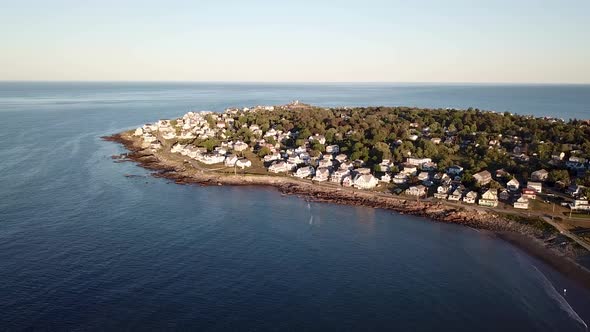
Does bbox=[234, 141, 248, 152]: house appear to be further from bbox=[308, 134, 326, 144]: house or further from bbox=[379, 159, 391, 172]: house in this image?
bbox=[379, 159, 391, 172]: house

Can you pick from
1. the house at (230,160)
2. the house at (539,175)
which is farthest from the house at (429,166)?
the house at (230,160)

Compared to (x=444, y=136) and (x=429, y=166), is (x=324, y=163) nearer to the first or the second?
(x=429, y=166)

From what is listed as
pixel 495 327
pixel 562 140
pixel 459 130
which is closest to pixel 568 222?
pixel 495 327

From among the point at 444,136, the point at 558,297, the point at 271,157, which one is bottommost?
the point at 558,297

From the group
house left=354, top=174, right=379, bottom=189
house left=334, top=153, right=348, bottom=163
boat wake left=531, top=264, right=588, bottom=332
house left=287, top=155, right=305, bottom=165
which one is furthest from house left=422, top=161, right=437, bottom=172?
boat wake left=531, top=264, right=588, bottom=332

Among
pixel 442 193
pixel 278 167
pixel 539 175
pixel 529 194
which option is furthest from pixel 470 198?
pixel 278 167

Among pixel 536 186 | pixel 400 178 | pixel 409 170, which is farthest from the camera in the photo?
pixel 409 170

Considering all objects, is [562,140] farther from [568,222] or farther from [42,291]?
[42,291]
